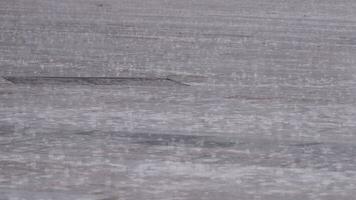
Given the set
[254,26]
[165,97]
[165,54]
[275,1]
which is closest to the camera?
[165,97]

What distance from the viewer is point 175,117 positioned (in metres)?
7.67

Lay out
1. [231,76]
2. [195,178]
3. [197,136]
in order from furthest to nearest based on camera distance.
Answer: [231,76] < [197,136] < [195,178]

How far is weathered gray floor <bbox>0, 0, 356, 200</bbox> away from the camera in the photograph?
520 centimetres

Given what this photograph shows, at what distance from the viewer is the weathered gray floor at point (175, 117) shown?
5195mm

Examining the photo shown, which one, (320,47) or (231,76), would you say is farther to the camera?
(320,47)

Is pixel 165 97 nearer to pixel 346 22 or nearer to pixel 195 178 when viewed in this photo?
pixel 195 178

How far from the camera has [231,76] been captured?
10672 millimetres

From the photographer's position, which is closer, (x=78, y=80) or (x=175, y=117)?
(x=175, y=117)

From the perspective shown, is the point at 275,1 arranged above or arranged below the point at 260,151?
below

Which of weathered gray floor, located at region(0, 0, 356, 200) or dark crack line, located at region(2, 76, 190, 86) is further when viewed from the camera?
dark crack line, located at region(2, 76, 190, 86)

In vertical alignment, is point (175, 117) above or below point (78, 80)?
above

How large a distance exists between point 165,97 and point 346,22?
14.5 m

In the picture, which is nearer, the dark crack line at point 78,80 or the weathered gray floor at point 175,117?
the weathered gray floor at point 175,117

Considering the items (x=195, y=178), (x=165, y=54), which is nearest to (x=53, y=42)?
(x=165, y=54)
